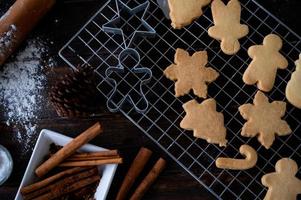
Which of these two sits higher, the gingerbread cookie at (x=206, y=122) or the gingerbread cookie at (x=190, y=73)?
the gingerbread cookie at (x=190, y=73)

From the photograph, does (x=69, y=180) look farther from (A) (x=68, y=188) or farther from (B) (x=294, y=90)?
(B) (x=294, y=90)

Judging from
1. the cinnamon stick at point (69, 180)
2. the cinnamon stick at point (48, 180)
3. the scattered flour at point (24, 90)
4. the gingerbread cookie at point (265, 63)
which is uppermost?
the scattered flour at point (24, 90)

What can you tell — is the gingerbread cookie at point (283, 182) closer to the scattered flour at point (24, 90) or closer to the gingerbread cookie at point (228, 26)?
the gingerbread cookie at point (228, 26)

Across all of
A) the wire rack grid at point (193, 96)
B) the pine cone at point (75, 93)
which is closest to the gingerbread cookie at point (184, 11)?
the wire rack grid at point (193, 96)

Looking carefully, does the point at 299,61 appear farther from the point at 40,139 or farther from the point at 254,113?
the point at 40,139

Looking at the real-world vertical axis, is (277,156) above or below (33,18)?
below

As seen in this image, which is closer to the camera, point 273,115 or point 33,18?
point 273,115

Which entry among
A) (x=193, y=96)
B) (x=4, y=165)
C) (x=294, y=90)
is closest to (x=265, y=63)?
(x=294, y=90)

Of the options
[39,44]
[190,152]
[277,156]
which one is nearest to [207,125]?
[190,152]

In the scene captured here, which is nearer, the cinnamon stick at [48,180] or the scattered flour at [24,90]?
the cinnamon stick at [48,180]
